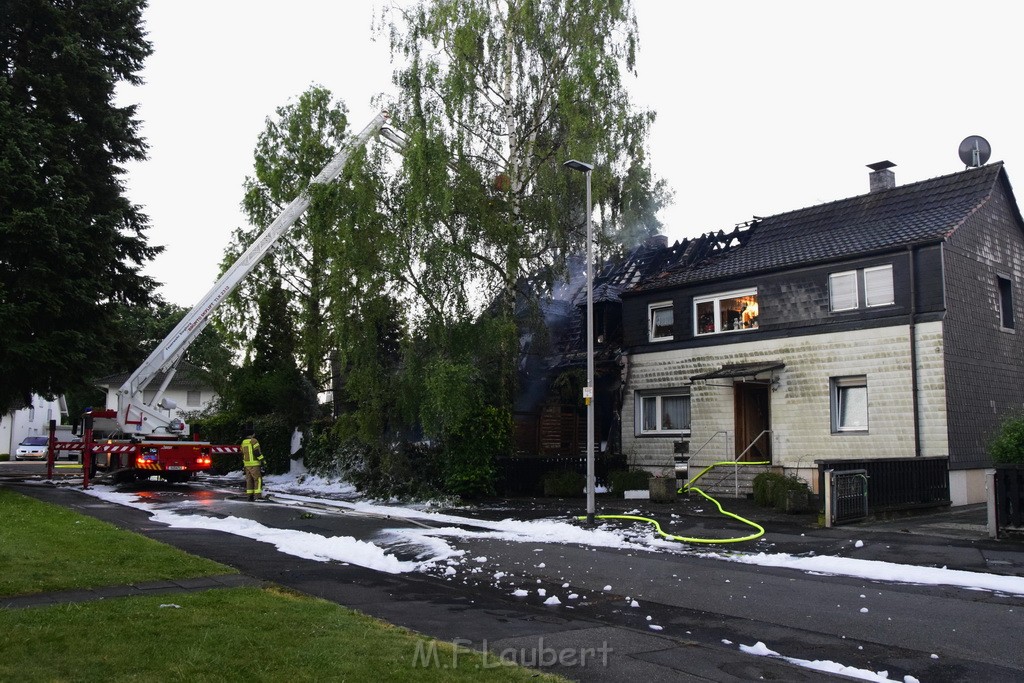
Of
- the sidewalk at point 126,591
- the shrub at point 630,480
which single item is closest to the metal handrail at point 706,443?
the shrub at point 630,480

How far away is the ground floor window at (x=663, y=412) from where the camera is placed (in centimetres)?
2448

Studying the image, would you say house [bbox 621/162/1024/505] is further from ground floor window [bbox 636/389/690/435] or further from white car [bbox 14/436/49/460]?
white car [bbox 14/436/49/460]

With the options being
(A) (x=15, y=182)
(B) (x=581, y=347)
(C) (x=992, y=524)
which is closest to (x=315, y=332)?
(B) (x=581, y=347)

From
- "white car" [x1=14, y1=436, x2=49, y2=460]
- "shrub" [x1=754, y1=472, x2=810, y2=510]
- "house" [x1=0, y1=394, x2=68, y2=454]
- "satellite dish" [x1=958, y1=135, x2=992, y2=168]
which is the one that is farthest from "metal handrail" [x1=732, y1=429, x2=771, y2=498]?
"house" [x1=0, y1=394, x2=68, y2=454]

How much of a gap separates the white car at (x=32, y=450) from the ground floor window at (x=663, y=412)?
140 ft

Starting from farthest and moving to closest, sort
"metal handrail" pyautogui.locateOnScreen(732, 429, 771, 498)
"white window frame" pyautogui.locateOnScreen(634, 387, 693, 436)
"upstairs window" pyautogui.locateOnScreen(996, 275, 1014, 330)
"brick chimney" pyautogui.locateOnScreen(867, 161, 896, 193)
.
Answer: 1. "white window frame" pyautogui.locateOnScreen(634, 387, 693, 436)
2. "brick chimney" pyautogui.locateOnScreen(867, 161, 896, 193)
3. "upstairs window" pyautogui.locateOnScreen(996, 275, 1014, 330)
4. "metal handrail" pyautogui.locateOnScreen(732, 429, 771, 498)

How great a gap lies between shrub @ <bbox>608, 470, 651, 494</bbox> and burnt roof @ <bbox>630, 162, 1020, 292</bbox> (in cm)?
553

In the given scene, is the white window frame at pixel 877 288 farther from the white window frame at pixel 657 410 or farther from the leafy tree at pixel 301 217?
the leafy tree at pixel 301 217

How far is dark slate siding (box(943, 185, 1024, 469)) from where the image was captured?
19000 mm

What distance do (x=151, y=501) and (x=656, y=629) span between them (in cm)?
1588

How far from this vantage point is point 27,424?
6369cm

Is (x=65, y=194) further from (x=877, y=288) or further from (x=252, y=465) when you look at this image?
(x=877, y=288)

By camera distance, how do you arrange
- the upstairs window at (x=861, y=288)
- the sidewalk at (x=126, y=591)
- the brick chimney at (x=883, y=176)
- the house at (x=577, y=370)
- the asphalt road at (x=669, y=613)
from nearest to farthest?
the asphalt road at (x=669, y=613) < the sidewalk at (x=126, y=591) < the upstairs window at (x=861, y=288) < the brick chimney at (x=883, y=176) < the house at (x=577, y=370)

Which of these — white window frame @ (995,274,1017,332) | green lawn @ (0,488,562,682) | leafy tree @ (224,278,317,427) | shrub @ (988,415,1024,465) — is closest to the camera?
green lawn @ (0,488,562,682)
